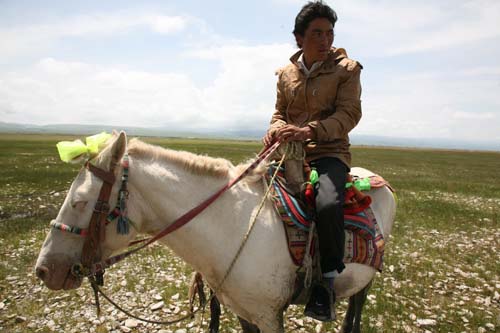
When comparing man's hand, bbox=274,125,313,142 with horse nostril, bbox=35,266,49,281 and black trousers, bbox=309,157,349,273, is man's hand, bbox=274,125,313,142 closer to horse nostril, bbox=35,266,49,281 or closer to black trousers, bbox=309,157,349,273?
black trousers, bbox=309,157,349,273

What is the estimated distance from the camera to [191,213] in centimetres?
317

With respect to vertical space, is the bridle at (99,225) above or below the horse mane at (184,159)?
below

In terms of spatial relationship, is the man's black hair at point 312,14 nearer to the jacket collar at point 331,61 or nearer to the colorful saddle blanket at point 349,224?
the jacket collar at point 331,61

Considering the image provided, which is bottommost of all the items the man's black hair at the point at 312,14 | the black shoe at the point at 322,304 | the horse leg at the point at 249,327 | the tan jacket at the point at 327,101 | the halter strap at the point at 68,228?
the horse leg at the point at 249,327

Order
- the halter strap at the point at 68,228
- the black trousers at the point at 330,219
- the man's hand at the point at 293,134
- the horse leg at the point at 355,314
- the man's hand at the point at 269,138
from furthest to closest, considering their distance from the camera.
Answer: the horse leg at the point at 355,314 → the man's hand at the point at 269,138 → the man's hand at the point at 293,134 → the black trousers at the point at 330,219 → the halter strap at the point at 68,228

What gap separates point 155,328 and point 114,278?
100 inches

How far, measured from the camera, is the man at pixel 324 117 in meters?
3.59

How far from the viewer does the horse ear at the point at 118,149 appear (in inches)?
109

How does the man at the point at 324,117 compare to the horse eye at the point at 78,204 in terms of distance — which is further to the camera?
the man at the point at 324,117

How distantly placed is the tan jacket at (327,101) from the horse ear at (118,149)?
211 centimetres

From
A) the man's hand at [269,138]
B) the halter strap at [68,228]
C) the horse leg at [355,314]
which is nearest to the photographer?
the halter strap at [68,228]

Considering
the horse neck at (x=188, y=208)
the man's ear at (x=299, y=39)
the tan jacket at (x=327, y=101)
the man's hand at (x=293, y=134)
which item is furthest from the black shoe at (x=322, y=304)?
the man's ear at (x=299, y=39)

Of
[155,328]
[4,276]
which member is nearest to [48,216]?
[4,276]

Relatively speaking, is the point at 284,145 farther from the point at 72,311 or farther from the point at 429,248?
the point at 429,248
